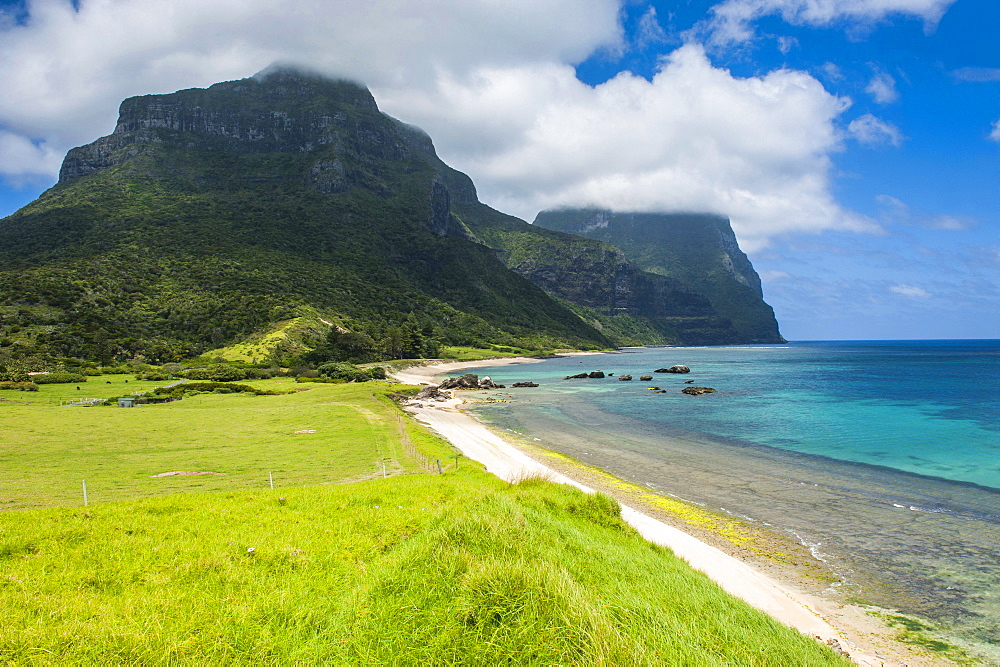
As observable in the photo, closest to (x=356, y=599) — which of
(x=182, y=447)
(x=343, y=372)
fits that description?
(x=182, y=447)

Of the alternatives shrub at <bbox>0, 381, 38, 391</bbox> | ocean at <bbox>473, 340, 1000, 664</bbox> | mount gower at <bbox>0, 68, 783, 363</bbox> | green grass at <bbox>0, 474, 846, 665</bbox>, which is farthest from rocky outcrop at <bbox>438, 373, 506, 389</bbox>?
green grass at <bbox>0, 474, 846, 665</bbox>

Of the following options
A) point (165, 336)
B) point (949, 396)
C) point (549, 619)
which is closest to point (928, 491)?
point (549, 619)

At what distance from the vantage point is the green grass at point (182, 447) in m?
16.7

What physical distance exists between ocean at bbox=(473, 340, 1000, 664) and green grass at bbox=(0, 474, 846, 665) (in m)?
11.4

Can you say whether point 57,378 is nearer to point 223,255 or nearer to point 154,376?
point 154,376

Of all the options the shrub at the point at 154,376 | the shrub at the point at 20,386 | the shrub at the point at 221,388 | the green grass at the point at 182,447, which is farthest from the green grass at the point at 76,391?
the shrub at the point at 221,388

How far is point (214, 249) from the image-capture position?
11462 cm

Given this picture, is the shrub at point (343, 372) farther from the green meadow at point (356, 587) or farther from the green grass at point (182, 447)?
the green meadow at point (356, 587)

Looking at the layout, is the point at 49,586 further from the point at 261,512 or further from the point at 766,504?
the point at 766,504

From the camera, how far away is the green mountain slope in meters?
81.3

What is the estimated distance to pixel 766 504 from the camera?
21938 millimetres

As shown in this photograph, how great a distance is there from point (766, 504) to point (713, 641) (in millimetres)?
20432

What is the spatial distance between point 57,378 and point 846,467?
71.1 m

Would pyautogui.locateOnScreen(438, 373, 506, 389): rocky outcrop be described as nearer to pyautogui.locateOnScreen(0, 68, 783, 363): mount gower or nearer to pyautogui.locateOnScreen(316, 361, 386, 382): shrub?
pyautogui.locateOnScreen(316, 361, 386, 382): shrub
